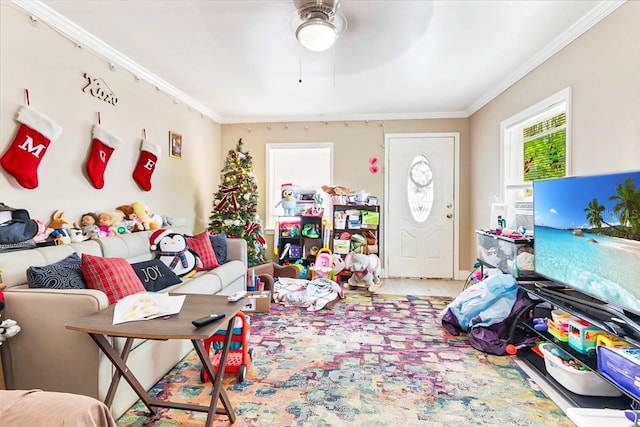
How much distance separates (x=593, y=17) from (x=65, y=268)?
3.70 meters

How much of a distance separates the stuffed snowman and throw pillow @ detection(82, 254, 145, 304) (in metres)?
0.75

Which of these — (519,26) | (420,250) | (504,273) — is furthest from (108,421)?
(420,250)

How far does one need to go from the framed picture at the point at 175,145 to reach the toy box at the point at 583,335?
3973 millimetres

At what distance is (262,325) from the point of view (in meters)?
3.09

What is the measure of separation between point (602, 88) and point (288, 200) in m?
Answer: 3.58

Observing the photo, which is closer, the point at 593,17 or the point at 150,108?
the point at 593,17

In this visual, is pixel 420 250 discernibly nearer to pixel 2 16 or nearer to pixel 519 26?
pixel 519 26

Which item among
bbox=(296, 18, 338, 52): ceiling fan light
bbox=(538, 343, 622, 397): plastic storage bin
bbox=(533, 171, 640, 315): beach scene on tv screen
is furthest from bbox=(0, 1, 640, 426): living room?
bbox=(296, 18, 338, 52): ceiling fan light

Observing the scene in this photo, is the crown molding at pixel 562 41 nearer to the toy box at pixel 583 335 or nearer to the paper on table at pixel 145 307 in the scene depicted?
the toy box at pixel 583 335

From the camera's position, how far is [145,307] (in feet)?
5.07

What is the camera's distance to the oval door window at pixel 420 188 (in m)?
5.02

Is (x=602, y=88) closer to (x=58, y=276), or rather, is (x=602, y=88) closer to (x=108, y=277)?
(x=108, y=277)

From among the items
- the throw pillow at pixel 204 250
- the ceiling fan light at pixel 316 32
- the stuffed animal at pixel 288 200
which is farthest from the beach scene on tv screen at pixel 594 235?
the stuffed animal at pixel 288 200

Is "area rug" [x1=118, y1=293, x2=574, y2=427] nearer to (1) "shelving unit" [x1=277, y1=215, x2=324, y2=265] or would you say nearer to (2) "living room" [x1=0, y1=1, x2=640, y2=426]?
(2) "living room" [x1=0, y1=1, x2=640, y2=426]
